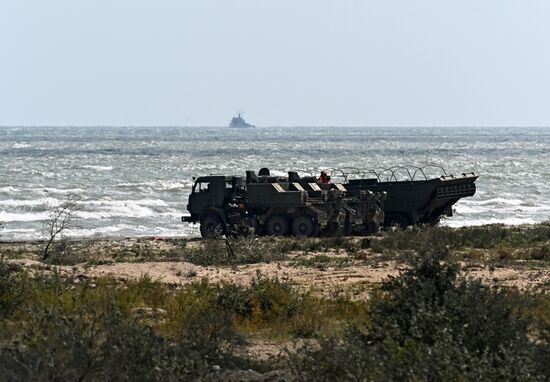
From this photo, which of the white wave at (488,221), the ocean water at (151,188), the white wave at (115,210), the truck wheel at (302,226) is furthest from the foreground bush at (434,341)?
the white wave at (115,210)

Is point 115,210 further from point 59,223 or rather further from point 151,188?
point 151,188

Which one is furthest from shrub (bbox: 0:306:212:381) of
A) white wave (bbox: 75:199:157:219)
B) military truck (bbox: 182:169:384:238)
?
white wave (bbox: 75:199:157:219)

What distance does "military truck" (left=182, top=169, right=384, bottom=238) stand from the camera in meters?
28.9

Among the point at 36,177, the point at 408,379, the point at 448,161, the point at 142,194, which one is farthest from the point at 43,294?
the point at 448,161

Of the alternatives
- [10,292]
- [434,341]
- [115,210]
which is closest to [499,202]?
[115,210]

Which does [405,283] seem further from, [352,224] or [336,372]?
[352,224]

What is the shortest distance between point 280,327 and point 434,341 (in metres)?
4.60

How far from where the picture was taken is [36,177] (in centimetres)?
6234

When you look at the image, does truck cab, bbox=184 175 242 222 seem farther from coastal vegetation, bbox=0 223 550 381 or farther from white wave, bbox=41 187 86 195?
white wave, bbox=41 187 86 195

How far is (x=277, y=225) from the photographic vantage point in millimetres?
28906

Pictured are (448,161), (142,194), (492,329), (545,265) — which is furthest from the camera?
Result: (448,161)

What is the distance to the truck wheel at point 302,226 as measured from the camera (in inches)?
1137

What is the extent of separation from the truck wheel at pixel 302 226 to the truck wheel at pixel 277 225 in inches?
9.0

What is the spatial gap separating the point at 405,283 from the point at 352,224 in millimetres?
18326
